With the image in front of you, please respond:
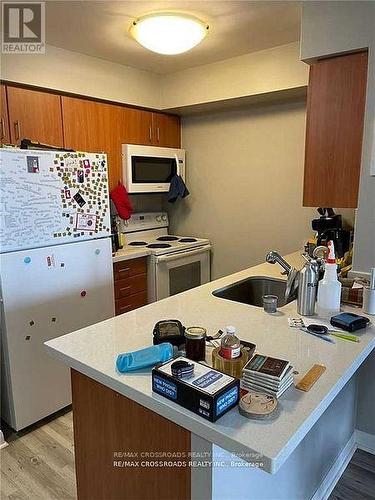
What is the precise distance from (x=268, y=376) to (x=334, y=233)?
1670 mm

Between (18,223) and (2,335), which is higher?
(18,223)

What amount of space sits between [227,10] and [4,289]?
6.44ft

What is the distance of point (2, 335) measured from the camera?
2.01 meters

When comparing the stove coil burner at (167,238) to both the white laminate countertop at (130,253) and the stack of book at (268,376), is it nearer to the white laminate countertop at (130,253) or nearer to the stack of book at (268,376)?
the white laminate countertop at (130,253)

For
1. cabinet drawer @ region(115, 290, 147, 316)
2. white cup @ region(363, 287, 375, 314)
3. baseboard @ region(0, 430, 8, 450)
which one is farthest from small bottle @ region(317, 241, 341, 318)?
baseboard @ region(0, 430, 8, 450)

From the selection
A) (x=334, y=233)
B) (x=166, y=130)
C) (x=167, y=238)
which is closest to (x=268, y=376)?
(x=334, y=233)

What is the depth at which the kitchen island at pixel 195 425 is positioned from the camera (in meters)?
0.87

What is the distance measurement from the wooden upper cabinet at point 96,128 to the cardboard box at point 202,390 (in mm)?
2287

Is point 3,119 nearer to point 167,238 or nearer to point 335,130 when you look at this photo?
point 167,238

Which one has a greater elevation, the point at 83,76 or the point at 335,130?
the point at 83,76

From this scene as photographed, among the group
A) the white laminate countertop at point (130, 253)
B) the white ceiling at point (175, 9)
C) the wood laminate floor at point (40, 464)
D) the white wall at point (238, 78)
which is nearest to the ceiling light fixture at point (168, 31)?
the white ceiling at point (175, 9)

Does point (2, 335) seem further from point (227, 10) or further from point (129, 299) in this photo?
point (227, 10)

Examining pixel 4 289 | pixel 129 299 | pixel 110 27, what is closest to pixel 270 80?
pixel 110 27

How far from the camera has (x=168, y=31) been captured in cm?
204
